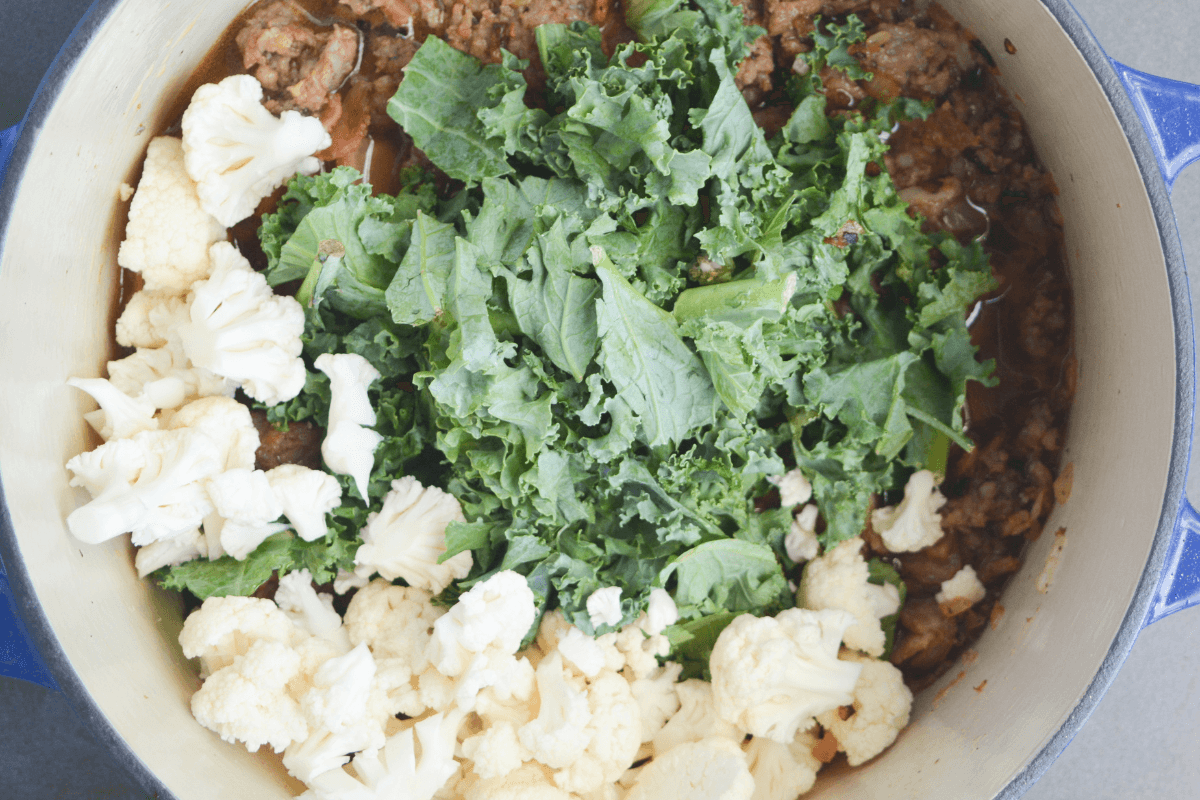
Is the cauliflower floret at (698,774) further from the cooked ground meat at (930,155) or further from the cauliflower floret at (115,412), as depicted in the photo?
the cauliflower floret at (115,412)

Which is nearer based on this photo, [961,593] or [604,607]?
[604,607]

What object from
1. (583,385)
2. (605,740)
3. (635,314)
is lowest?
(605,740)

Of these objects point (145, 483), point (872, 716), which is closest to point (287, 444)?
point (145, 483)

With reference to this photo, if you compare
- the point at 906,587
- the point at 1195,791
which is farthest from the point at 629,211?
the point at 1195,791

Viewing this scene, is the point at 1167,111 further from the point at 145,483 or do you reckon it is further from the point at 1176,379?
the point at 145,483

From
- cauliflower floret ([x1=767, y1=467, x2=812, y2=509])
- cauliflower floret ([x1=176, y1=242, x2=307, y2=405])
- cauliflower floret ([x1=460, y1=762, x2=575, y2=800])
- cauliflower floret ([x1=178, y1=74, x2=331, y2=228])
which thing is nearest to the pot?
cauliflower floret ([x1=178, y1=74, x2=331, y2=228])

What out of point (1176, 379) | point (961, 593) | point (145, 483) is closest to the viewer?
point (1176, 379)

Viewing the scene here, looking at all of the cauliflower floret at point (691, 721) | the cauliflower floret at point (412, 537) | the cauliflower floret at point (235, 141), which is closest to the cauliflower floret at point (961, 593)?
the cauliflower floret at point (691, 721)
